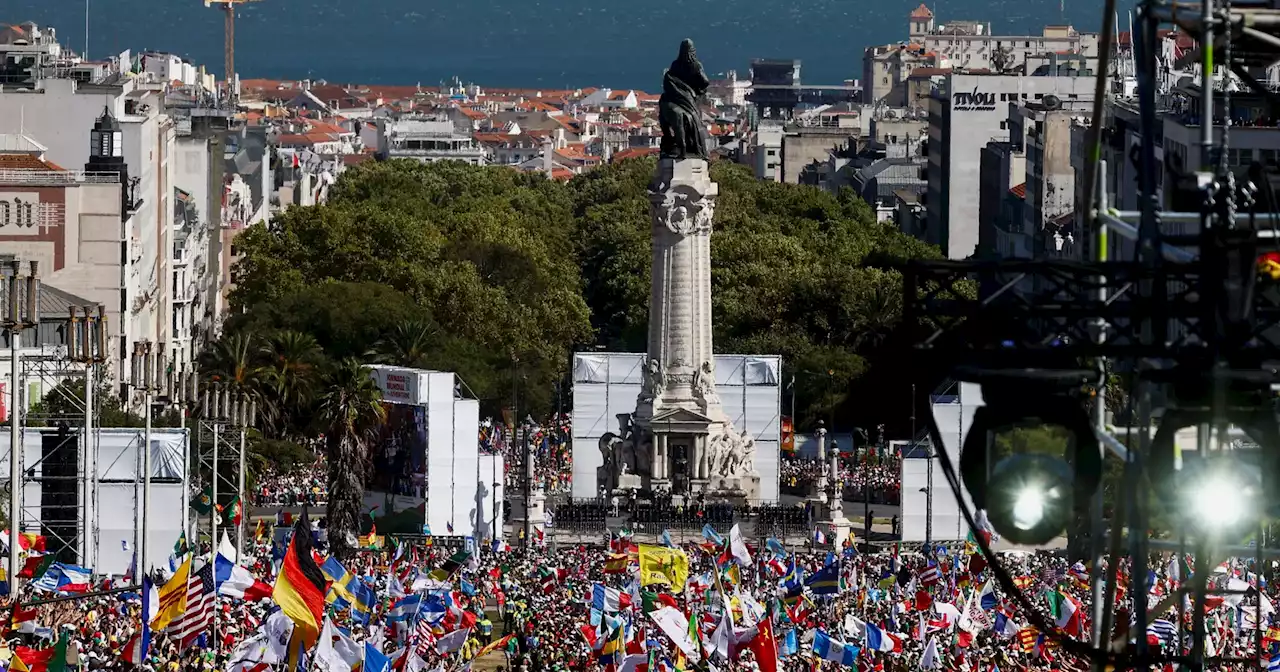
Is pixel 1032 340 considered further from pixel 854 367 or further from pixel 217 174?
pixel 217 174

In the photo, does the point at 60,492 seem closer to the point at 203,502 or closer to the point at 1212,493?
the point at 203,502

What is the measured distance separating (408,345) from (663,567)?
48937 millimetres

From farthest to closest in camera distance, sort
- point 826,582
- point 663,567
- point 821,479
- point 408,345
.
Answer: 1. point 408,345
2. point 821,479
3. point 826,582
4. point 663,567

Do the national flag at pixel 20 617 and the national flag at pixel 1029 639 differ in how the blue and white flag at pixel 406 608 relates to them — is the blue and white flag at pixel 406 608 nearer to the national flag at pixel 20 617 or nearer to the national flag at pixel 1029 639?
the national flag at pixel 20 617

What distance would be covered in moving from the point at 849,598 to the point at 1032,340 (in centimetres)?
3353

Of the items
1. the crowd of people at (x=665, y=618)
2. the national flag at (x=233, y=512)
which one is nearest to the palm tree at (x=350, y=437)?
the national flag at (x=233, y=512)

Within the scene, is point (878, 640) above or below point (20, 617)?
below

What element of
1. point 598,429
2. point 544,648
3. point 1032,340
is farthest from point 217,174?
point 1032,340

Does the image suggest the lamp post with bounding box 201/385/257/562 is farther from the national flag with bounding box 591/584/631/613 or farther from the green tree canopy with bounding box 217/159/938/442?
the green tree canopy with bounding box 217/159/938/442

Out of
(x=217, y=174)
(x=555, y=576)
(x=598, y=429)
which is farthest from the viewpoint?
(x=217, y=174)

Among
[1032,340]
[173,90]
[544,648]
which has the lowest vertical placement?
[544,648]

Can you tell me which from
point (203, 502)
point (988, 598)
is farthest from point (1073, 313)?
point (203, 502)

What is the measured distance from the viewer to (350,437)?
7088 cm

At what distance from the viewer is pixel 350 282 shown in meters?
107
